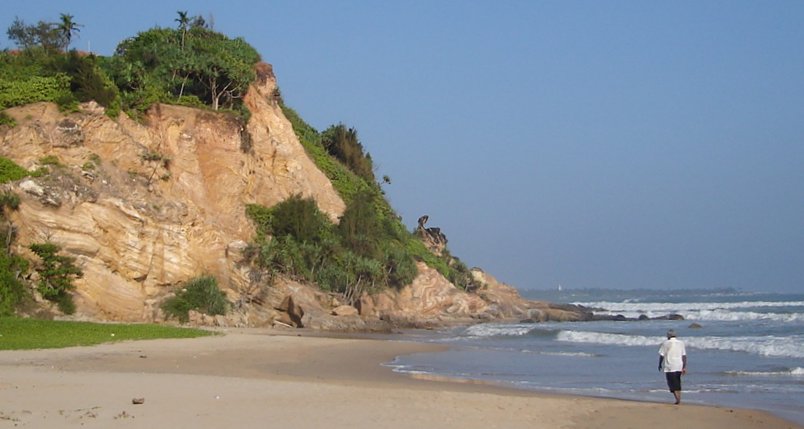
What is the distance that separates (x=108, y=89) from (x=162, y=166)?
3820 millimetres

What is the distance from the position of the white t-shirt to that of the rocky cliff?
69.1 ft

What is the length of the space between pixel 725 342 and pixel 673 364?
16625 millimetres

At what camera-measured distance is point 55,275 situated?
100 feet

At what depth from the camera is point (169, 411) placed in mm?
12422

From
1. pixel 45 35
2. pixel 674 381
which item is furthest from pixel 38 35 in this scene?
pixel 674 381

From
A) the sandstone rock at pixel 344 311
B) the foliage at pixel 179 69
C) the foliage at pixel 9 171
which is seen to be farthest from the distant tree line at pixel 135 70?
the sandstone rock at pixel 344 311

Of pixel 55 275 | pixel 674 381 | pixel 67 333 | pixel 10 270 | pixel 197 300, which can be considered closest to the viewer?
pixel 674 381

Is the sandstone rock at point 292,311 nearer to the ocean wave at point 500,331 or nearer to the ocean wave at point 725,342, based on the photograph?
the ocean wave at point 500,331

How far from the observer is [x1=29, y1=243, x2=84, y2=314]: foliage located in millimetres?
30078

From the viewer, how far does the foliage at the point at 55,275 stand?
30078 mm

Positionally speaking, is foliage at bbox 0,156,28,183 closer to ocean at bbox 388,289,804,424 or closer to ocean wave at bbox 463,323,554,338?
ocean at bbox 388,289,804,424

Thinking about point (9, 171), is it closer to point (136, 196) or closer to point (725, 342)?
point (136, 196)

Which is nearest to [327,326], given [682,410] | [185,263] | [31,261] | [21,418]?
[185,263]

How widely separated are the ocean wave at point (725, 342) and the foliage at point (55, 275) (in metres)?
19.5
